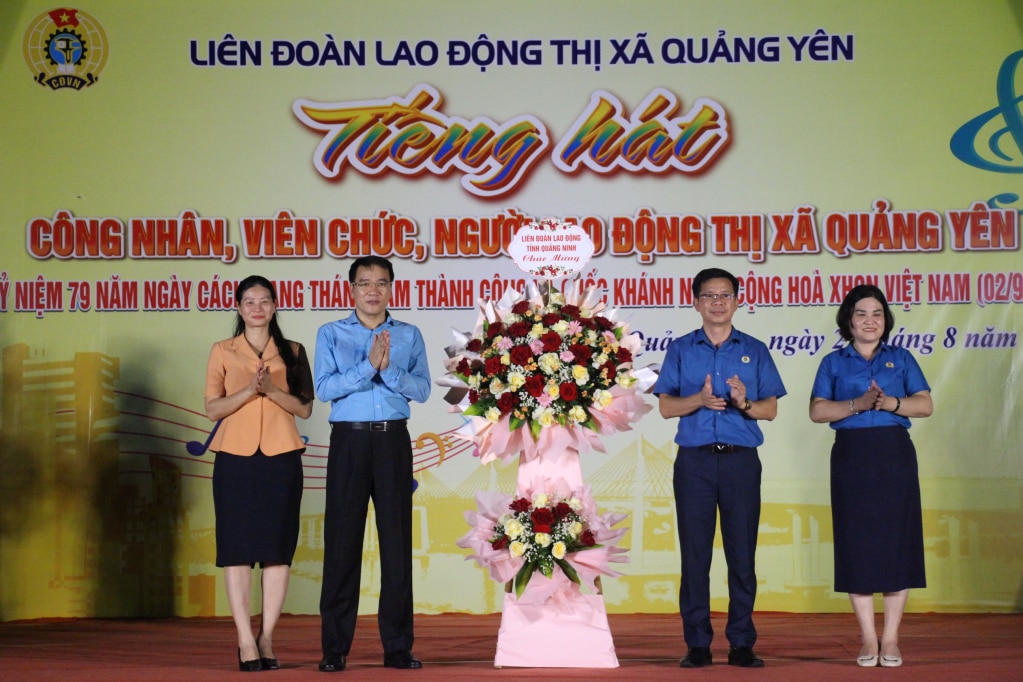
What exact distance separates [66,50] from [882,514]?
15.4 feet

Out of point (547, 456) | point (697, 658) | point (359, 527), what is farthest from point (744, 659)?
point (359, 527)

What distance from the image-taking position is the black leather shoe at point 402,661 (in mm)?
4309

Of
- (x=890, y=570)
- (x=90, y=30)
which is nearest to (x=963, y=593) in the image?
(x=890, y=570)

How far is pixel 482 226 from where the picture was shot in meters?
6.08

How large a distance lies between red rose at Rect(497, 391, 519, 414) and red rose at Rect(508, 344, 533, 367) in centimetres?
11

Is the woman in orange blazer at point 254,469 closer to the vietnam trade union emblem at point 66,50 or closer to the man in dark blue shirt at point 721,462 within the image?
the man in dark blue shirt at point 721,462

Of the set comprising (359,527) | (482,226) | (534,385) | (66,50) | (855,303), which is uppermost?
(66,50)

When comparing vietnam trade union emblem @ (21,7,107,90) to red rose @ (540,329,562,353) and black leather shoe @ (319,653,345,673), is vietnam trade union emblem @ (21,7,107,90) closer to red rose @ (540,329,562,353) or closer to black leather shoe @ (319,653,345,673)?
red rose @ (540,329,562,353)

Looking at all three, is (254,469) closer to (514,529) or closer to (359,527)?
(359,527)

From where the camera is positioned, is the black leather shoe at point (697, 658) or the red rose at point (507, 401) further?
the black leather shoe at point (697, 658)

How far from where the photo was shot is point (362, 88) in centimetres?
614

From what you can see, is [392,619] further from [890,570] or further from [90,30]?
[90,30]

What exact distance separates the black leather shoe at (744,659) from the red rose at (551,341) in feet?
4.23

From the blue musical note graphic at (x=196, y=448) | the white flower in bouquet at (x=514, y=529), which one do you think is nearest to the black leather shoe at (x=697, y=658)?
the white flower in bouquet at (x=514, y=529)
